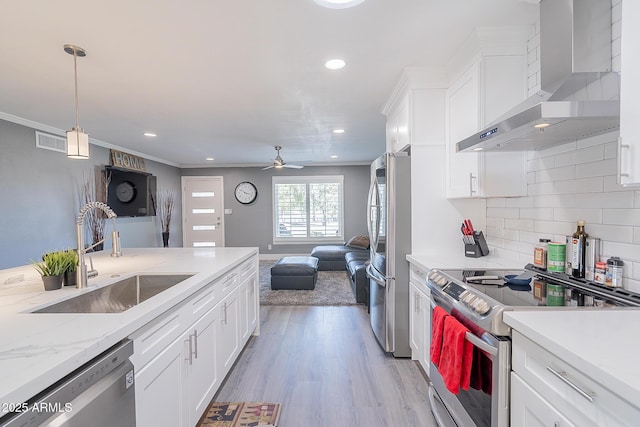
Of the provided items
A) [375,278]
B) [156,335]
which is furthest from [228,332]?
[375,278]

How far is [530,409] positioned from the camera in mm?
1015

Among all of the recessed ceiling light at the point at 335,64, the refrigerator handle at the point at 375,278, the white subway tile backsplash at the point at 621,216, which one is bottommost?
the refrigerator handle at the point at 375,278

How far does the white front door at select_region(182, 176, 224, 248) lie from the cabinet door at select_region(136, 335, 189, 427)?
246 inches

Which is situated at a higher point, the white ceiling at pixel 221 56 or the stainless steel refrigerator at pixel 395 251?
the white ceiling at pixel 221 56

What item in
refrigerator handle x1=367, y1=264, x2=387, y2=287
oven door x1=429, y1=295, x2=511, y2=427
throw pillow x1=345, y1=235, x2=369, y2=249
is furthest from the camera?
throw pillow x1=345, y1=235, x2=369, y2=249

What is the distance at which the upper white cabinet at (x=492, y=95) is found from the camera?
1946 mm

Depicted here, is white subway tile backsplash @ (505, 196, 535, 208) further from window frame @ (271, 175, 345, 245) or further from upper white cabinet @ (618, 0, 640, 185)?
window frame @ (271, 175, 345, 245)

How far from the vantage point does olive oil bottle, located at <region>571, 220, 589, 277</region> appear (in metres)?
1.53

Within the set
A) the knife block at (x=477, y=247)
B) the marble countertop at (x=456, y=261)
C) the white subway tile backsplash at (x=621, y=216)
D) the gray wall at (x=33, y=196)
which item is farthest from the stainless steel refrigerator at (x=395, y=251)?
the gray wall at (x=33, y=196)

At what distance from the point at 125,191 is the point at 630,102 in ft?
20.6

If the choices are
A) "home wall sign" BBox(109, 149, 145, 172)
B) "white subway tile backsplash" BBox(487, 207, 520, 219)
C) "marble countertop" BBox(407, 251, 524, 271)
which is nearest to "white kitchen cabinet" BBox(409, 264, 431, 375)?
"marble countertop" BBox(407, 251, 524, 271)

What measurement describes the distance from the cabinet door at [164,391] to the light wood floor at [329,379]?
70cm

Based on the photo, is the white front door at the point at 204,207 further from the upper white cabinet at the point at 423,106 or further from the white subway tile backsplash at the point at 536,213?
the white subway tile backsplash at the point at 536,213

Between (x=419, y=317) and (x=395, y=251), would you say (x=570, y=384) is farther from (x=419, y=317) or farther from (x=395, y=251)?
(x=395, y=251)
